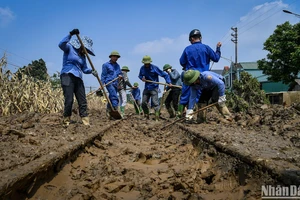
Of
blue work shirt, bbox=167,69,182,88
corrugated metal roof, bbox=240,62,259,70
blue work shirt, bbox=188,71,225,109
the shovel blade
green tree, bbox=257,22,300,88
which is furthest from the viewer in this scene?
corrugated metal roof, bbox=240,62,259,70

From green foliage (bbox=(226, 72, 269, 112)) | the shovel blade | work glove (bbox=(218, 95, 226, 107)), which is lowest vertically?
the shovel blade

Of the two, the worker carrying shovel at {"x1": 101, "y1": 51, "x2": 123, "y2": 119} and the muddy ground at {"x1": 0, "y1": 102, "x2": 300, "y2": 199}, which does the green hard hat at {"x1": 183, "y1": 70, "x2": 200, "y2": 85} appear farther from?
the worker carrying shovel at {"x1": 101, "y1": 51, "x2": 123, "y2": 119}

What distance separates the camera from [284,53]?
27.7m

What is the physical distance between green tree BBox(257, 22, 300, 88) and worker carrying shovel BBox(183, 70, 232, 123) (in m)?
23.4

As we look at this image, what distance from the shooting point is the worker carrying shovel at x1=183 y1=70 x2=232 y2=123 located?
559cm

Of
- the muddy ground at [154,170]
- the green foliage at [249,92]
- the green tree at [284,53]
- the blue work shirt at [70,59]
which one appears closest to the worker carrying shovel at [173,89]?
the green foliage at [249,92]

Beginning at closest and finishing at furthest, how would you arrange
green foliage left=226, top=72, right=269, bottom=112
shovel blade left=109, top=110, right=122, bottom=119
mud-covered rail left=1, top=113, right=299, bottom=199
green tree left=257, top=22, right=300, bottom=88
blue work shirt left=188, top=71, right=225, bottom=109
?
mud-covered rail left=1, top=113, right=299, bottom=199
blue work shirt left=188, top=71, right=225, bottom=109
shovel blade left=109, top=110, right=122, bottom=119
green foliage left=226, top=72, right=269, bottom=112
green tree left=257, top=22, right=300, bottom=88

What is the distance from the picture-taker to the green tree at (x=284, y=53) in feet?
88.0

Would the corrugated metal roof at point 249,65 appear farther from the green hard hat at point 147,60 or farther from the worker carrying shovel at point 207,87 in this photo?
the worker carrying shovel at point 207,87

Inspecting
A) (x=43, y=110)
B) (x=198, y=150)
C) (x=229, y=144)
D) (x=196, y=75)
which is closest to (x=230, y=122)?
(x=196, y=75)

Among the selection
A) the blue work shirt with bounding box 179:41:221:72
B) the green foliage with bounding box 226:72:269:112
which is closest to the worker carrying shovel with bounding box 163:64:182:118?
the blue work shirt with bounding box 179:41:221:72

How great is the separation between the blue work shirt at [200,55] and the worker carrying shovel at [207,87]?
47 centimetres

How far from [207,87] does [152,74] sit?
12.1 feet

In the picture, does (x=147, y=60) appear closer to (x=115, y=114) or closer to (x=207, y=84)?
(x=115, y=114)
